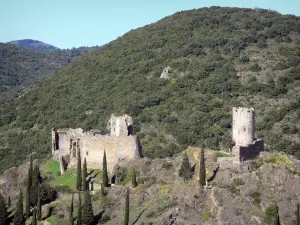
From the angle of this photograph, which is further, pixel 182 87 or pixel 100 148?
pixel 182 87

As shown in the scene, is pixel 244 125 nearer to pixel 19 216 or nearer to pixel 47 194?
pixel 47 194

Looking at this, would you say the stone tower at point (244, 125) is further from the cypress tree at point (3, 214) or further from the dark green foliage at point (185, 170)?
the cypress tree at point (3, 214)

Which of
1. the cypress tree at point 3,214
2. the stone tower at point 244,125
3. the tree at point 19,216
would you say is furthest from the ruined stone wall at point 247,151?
the cypress tree at point 3,214

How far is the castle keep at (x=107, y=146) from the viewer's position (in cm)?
4550

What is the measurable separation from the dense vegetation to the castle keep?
1675cm

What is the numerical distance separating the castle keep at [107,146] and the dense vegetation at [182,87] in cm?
1675

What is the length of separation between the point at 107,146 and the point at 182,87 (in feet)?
139

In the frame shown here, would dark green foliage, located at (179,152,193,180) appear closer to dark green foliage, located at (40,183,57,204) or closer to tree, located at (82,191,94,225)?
tree, located at (82,191,94,225)

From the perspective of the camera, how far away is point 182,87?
3423 inches

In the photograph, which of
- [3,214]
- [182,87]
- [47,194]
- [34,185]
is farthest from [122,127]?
[182,87]

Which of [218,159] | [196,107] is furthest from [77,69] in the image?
[218,159]

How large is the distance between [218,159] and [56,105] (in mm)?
53966

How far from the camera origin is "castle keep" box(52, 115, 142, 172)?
149 feet

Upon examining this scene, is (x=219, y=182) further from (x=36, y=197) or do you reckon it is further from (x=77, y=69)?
(x=77, y=69)
